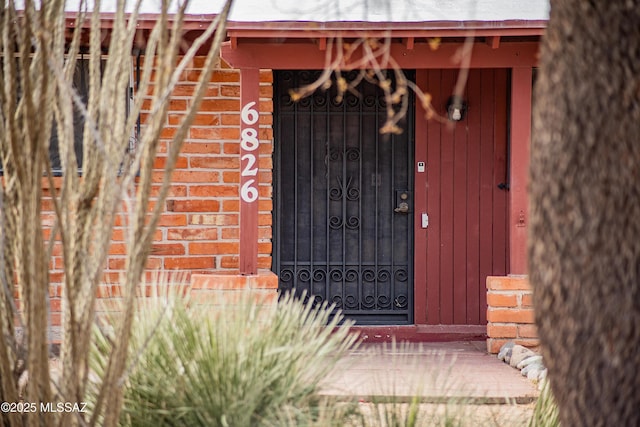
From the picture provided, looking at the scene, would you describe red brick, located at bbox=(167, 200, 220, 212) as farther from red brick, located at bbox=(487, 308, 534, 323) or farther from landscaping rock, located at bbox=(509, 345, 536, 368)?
landscaping rock, located at bbox=(509, 345, 536, 368)

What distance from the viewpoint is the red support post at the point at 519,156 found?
7.38 metres

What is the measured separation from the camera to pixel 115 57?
2924 millimetres

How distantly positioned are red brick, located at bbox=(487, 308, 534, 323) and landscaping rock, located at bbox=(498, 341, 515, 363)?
7.4 inches

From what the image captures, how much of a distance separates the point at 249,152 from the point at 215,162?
948 millimetres

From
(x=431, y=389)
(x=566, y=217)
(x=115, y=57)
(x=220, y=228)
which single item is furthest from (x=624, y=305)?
(x=220, y=228)

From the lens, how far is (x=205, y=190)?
8.12 metres

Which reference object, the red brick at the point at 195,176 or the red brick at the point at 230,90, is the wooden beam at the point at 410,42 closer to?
the red brick at the point at 230,90

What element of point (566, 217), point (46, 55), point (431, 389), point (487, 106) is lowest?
point (431, 389)

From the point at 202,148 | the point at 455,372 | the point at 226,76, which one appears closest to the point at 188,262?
the point at 202,148

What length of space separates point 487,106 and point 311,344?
16.5 feet

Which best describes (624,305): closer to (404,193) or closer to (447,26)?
(447,26)

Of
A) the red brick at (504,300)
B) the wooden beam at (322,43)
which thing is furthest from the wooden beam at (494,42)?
the red brick at (504,300)

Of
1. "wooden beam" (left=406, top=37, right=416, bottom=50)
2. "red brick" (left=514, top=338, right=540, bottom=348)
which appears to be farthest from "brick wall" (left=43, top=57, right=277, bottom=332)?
"red brick" (left=514, top=338, right=540, bottom=348)

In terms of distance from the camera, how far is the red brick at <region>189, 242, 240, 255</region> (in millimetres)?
8094
